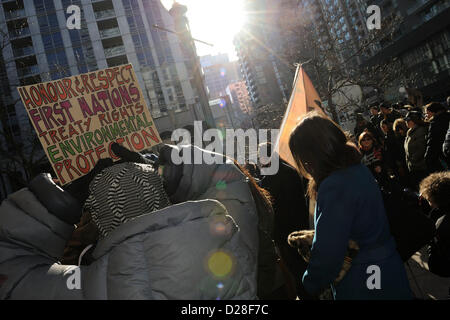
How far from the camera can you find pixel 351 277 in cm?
173

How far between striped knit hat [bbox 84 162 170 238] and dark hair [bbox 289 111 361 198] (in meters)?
0.85

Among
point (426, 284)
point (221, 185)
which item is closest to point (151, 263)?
point (221, 185)

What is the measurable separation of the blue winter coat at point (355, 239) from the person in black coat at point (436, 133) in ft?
13.0

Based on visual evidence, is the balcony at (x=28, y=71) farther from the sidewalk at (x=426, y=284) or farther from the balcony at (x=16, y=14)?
the sidewalk at (x=426, y=284)

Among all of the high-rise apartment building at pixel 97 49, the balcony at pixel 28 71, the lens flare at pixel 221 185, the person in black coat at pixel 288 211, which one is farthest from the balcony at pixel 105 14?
the lens flare at pixel 221 185

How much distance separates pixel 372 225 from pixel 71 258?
1.66 metres

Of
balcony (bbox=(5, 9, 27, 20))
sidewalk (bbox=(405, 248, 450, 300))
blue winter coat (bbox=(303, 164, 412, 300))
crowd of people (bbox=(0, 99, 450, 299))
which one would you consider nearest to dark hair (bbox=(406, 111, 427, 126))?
sidewalk (bbox=(405, 248, 450, 300))

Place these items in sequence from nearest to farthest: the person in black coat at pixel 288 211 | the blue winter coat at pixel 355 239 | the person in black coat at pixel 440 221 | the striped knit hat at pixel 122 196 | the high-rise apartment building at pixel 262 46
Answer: the striped knit hat at pixel 122 196 < the blue winter coat at pixel 355 239 < the person in black coat at pixel 440 221 < the person in black coat at pixel 288 211 < the high-rise apartment building at pixel 262 46

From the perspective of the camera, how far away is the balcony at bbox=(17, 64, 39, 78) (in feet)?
91.0

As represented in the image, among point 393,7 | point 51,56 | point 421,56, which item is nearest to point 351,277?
point 51,56

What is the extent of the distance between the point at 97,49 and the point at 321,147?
99.8 ft

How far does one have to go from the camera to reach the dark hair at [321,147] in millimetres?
1689

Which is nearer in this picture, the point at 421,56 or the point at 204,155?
the point at 204,155
